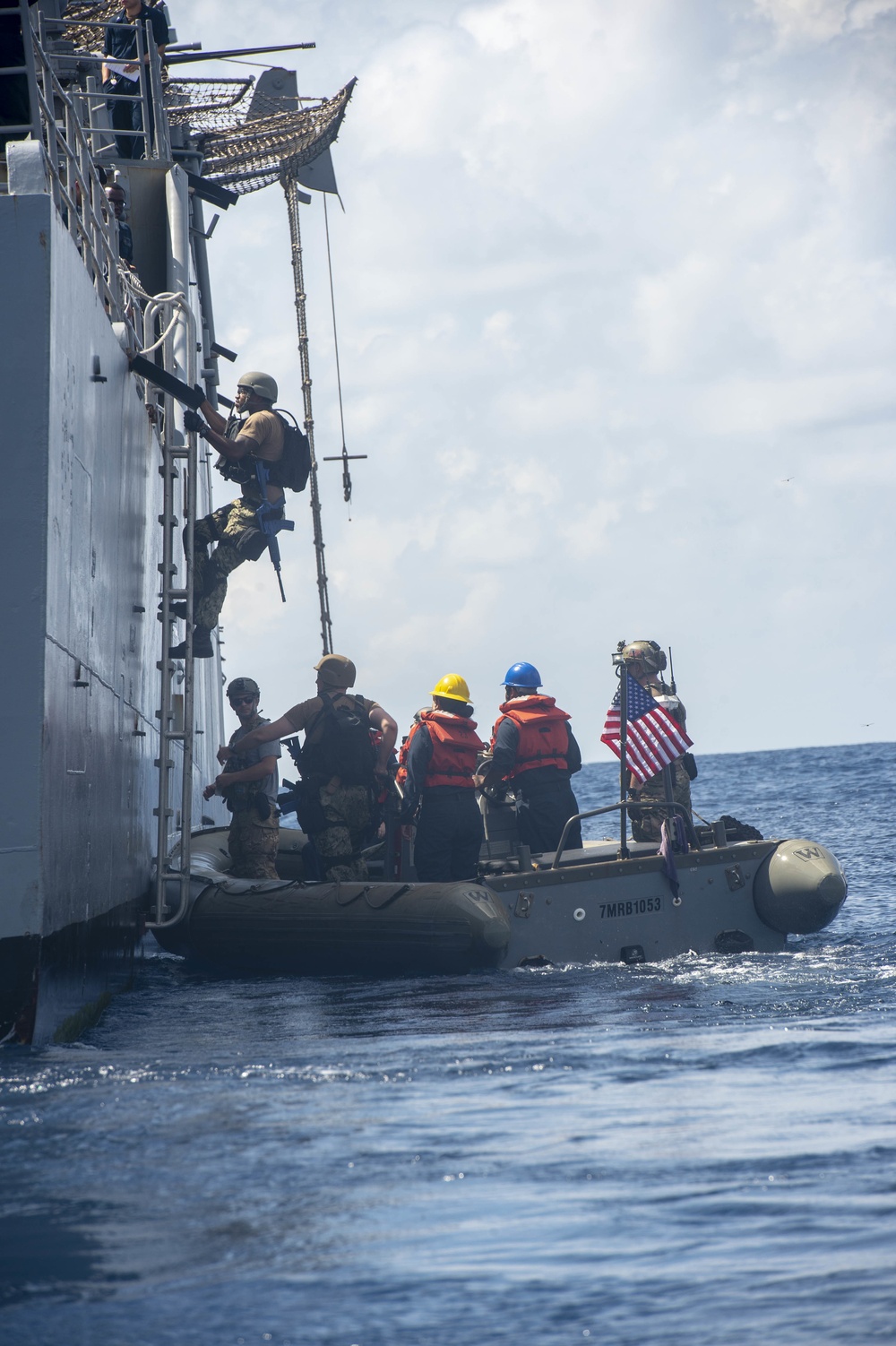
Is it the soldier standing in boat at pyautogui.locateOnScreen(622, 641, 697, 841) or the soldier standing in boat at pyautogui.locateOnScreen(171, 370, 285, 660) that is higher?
the soldier standing in boat at pyautogui.locateOnScreen(171, 370, 285, 660)

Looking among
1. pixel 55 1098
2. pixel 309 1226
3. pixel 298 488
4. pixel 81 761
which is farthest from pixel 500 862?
pixel 309 1226

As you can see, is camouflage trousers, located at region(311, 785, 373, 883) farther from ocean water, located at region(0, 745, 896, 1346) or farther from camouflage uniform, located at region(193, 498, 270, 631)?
ocean water, located at region(0, 745, 896, 1346)

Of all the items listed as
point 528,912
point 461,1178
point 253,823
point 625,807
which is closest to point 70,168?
point 253,823

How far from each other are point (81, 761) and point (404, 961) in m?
2.95

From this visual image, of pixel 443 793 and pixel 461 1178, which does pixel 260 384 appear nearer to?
pixel 443 793

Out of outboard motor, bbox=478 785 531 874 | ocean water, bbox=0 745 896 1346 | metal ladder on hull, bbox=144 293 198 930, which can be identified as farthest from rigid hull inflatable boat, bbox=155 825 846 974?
ocean water, bbox=0 745 896 1346

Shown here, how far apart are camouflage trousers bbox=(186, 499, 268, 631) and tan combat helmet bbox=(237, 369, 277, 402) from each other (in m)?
0.84

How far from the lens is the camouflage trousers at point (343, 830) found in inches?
433

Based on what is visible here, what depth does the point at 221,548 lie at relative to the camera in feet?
37.6

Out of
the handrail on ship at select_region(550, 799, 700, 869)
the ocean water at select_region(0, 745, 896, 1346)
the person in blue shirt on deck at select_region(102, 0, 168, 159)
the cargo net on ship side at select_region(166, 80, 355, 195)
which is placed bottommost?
the ocean water at select_region(0, 745, 896, 1346)

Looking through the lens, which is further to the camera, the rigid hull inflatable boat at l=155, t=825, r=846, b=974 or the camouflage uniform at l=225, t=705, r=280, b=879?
the camouflage uniform at l=225, t=705, r=280, b=879

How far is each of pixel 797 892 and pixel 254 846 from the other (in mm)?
4037

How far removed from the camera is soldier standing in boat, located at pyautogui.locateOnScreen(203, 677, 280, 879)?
11484 mm

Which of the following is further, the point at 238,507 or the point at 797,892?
the point at 238,507
